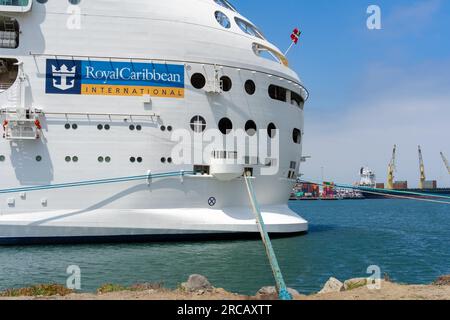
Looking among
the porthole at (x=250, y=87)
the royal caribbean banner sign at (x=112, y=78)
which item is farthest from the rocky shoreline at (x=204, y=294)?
the porthole at (x=250, y=87)

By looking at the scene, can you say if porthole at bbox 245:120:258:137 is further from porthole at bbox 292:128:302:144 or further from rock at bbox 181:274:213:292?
rock at bbox 181:274:213:292

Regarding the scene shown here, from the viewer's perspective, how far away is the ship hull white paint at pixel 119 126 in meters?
15.2

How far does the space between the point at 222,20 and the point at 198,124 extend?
4887 mm

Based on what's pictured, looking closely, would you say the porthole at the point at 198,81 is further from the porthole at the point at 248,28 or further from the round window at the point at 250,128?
the porthole at the point at 248,28

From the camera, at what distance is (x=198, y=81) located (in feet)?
55.1

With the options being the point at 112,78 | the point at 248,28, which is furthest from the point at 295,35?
the point at 112,78

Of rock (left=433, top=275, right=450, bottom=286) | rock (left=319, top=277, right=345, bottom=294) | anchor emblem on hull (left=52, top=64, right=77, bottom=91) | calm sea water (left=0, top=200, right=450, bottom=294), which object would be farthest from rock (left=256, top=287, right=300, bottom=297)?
anchor emblem on hull (left=52, top=64, right=77, bottom=91)

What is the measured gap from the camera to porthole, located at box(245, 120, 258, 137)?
684 inches

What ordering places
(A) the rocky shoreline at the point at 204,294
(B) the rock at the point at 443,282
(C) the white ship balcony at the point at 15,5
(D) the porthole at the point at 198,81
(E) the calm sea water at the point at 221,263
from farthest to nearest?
1. (D) the porthole at the point at 198,81
2. (C) the white ship balcony at the point at 15,5
3. (E) the calm sea water at the point at 221,263
4. (B) the rock at the point at 443,282
5. (A) the rocky shoreline at the point at 204,294

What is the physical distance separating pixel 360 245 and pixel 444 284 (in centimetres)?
909

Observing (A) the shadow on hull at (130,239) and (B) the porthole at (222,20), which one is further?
(B) the porthole at (222,20)

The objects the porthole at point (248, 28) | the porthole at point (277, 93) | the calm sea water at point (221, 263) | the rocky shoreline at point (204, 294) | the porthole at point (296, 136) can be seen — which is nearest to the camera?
the rocky shoreline at point (204, 294)
